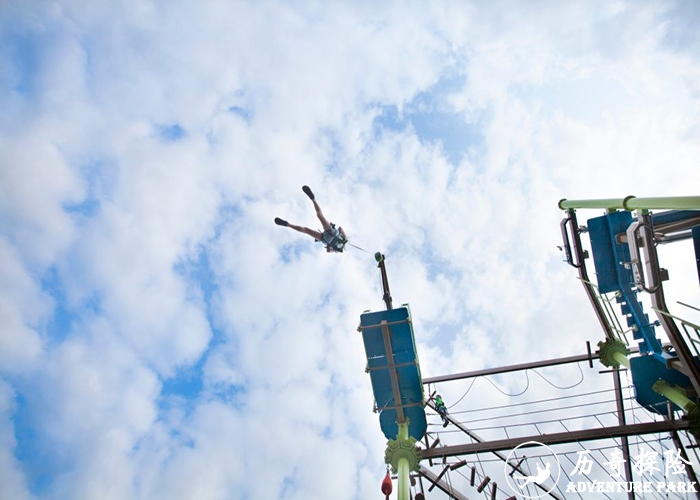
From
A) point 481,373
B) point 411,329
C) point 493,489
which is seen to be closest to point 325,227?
point 411,329

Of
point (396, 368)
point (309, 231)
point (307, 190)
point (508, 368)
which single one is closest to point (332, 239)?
point (309, 231)

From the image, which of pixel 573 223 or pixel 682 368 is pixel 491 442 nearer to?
pixel 682 368

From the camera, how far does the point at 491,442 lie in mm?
8062

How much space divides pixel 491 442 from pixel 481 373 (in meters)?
3.82

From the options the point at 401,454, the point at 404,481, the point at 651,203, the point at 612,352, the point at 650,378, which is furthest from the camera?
the point at 612,352

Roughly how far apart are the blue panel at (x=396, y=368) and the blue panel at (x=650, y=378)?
5379 mm

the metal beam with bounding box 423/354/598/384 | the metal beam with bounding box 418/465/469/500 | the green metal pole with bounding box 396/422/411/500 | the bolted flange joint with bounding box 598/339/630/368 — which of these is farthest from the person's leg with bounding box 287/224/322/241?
the bolted flange joint with bounding box 598/339/630/368

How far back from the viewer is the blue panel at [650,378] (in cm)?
855

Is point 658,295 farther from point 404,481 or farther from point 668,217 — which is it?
point 404,481

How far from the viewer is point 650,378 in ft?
28.6

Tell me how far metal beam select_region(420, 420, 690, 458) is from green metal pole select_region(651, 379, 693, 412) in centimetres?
45

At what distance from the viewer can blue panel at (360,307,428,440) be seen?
32.8ft

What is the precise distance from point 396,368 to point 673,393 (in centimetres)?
652

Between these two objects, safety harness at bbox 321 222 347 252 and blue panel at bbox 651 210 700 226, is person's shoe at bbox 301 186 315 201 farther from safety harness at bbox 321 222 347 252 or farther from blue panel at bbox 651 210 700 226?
blue panel at bbox 651 210 700 226
